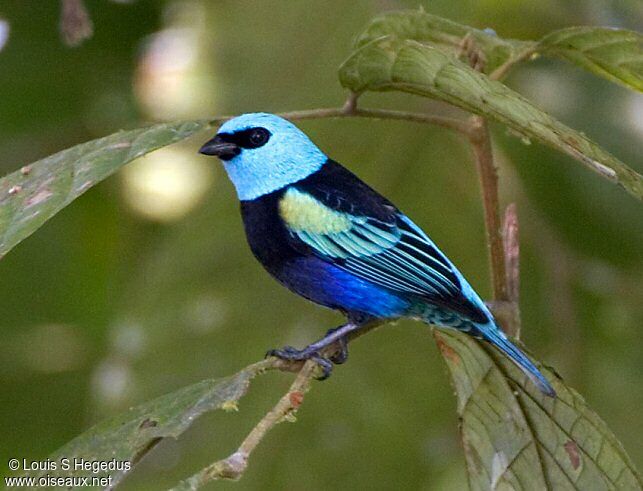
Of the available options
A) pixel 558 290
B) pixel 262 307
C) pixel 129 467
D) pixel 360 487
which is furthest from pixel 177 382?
pixel 129 467

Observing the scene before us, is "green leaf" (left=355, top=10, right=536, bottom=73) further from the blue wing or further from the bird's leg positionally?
the bird's leg

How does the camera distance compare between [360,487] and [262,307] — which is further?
[262,307]

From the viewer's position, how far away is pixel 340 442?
4.08 m

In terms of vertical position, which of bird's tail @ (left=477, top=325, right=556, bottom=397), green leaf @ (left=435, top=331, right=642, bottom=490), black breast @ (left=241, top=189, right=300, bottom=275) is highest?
bird's tail @ (left=477, top=325, right=556, bottom=397)

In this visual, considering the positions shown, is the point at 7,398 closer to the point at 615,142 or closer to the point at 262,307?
the point at 262,307

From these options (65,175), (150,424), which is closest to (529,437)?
(150,424)

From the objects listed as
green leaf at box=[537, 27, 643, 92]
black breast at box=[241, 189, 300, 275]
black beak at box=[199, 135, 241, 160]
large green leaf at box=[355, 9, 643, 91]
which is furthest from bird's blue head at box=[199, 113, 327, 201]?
green leaf at box=[537, 27, 643, 92]

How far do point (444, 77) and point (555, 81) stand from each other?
2.21 metres

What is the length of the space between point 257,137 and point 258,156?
74 mm

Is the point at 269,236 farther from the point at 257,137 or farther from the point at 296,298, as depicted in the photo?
the point at 296,298

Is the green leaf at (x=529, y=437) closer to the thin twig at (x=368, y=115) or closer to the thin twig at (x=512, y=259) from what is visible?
the thin twig at (x=512, y=259)

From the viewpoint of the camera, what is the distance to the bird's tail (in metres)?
2.85

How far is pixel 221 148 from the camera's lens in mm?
3729

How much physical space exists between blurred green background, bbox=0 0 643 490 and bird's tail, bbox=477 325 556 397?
1.19 m
